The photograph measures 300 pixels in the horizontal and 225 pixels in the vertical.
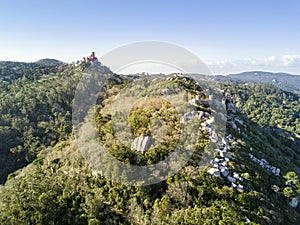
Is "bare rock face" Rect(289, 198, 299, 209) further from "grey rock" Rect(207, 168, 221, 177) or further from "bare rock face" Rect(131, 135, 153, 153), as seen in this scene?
"bare rock face" Rect(131, 135, 153, 153)

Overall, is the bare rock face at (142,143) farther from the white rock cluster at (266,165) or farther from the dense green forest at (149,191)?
the white rock cluster at (266,165)

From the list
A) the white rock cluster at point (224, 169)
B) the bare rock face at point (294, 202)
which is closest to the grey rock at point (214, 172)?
the white rock cluster at point (224, 169)

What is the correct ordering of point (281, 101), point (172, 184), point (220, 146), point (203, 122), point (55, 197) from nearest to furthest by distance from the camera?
point (172, 184) → point (55, 197) → point (220, 146) → point (203, 122) → point (281, 101)

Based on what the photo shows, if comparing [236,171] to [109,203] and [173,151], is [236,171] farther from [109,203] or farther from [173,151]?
[109,203]

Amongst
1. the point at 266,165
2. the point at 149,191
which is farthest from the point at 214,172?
the point at 266,165

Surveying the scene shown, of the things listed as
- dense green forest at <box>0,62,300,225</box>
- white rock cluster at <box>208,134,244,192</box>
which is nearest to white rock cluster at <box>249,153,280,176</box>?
dense green forest at <box>0,62,300,225</box>

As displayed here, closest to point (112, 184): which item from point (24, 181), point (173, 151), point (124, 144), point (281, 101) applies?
point (124, 144)

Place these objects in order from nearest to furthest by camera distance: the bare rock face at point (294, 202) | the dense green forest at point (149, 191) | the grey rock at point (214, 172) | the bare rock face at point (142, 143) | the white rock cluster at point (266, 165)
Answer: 1. the dense green forest at point (149, 191)
2. the grey rock at point (214, 172)
3. the bare rock face at point (142, 143)
4. the bare rock face at point (294, 202)
5. the white rock cluster at point (266, 165)

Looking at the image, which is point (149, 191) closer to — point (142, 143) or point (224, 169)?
point (142, 143)
